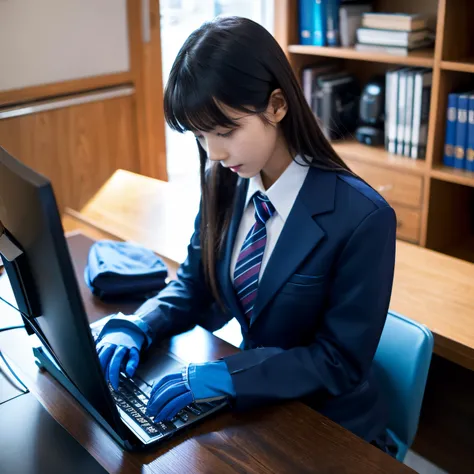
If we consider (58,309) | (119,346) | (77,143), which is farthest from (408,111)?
(58,309)

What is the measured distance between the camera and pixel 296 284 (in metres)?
1.10

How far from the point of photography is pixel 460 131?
2.68 meters

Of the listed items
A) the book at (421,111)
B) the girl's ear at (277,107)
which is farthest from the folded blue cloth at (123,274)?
the book at (421,111)

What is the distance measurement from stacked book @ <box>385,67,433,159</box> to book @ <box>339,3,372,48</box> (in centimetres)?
29

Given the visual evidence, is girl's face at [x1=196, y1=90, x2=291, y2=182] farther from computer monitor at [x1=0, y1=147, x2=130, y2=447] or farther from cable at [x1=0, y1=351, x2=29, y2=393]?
cable at [x1=0, y1=351, x2=29, y2=393]

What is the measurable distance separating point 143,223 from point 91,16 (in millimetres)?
Answer: 1295

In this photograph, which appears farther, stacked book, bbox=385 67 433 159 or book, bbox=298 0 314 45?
book, bbox=298 0 314 45

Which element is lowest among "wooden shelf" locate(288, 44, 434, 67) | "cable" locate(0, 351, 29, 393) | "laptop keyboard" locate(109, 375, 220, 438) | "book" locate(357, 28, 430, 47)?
"cable" locate(0, 351, 29, 393)

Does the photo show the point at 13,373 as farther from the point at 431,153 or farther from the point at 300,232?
the point at 431,153

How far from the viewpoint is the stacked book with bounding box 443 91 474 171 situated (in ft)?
8.64

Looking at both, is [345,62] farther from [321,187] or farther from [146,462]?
[146,462]

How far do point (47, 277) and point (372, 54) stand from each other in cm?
241

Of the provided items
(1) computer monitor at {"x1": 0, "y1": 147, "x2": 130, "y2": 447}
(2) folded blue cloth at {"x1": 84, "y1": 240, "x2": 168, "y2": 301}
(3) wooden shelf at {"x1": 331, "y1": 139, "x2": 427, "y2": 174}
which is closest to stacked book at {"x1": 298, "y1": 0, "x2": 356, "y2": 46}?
(3) wooden shelf at {"x1": 331, "y1": 139, "x2": 427, "y2": 174}

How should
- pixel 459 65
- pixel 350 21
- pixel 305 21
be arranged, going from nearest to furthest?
pixel 459 65
pixel 350 21
pixel 305 21
